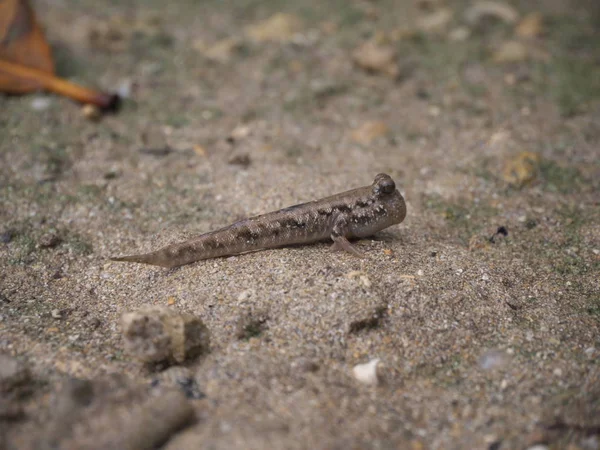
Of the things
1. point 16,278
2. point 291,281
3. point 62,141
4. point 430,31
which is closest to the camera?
point 291,281

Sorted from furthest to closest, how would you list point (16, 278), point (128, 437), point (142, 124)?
1. point (142, 124)
2. point (16, 278)
3. point (128, 437)

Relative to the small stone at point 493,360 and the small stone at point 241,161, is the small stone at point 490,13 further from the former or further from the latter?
the small stone at point 493,360

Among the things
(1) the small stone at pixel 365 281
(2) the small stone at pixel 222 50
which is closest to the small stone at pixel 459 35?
(2) the small stone at pixel 222 50

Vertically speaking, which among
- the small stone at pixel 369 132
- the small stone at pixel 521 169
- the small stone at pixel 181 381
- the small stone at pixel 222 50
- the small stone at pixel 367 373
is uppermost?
the small stone at pixel 222 50

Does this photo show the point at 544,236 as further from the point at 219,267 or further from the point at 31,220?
the point at 31,220

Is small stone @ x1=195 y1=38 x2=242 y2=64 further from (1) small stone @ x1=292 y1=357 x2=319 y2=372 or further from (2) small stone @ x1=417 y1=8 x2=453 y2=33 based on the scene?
(1) small stone @ x1=292 y1=357 x2=319 y2=372

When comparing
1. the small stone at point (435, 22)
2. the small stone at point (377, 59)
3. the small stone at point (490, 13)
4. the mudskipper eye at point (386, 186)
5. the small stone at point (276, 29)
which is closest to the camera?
the mudskipper eye at point (386, 186)

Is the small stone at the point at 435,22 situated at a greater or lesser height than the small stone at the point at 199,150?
greater

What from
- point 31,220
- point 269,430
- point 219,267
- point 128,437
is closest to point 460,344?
point 269,430
